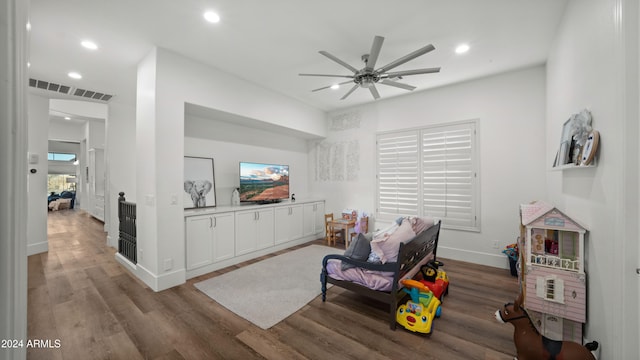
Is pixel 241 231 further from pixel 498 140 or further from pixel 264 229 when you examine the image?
pixel 498 140

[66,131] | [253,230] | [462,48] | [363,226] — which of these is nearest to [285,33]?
[462,48]

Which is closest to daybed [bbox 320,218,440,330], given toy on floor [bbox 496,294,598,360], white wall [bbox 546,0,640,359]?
toy on floor [bbox 496,294,598,360]

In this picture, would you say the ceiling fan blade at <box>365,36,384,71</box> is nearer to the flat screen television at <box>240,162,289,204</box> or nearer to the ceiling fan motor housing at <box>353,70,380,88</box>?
the ceiling fan motor housing at <box>353,70,380,88</box>

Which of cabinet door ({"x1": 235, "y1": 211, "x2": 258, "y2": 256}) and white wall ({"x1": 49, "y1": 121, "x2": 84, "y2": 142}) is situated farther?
white wall ({"x1": 49, "y1": 121, "x2": 84, "y2": 142})

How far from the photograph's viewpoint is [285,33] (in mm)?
2783

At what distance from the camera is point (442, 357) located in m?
1.95

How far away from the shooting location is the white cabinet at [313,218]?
5.30 m

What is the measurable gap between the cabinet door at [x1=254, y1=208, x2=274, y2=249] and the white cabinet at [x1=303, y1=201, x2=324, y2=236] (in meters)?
0.92

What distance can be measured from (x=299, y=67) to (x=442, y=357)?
3.64m

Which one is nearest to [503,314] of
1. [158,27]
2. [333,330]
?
[333,330]

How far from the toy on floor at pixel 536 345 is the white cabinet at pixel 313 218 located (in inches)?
150

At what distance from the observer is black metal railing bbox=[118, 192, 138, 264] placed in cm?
363

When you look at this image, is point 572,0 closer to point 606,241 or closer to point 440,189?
point 606,241

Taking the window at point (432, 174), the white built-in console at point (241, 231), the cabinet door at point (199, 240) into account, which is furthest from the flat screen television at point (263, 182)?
the window at point (432, 174)
